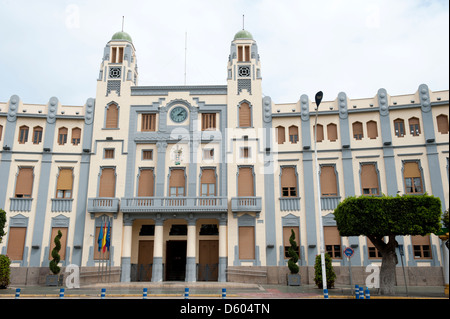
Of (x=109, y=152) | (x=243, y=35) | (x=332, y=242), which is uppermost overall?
(x=243, y=35)

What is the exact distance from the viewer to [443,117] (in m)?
31.9

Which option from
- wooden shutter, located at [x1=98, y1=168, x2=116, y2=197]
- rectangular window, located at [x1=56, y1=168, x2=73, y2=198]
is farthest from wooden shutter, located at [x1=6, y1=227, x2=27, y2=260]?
wooden shutter, located at [x1=98, y1=168, x2=116, y2=197]

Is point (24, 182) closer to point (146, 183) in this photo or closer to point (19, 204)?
point (19, 204)

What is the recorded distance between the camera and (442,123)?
1248 inches

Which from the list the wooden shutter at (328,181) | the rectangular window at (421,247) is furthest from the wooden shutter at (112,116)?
the rectangular window at (421,247)

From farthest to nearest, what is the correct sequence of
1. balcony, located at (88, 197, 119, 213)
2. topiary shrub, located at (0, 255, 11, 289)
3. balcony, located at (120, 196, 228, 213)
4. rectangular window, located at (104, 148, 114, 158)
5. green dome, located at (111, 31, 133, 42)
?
green dome, located at (111, 31, 133, 42) < rectangular window, located at (104, 148, 114, 158) < balcony, located at (88, 197, 119, 213) < balcony, located at (120, 196, 228, 213) < topiary shrub, located at (0, 255, 11, 289)

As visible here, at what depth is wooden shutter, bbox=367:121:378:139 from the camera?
33.1 metres

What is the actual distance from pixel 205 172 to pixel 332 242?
12.5 metres

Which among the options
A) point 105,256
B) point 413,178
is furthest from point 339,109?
point 105,256

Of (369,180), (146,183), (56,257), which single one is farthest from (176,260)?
(369,180)

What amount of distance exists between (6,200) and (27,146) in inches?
199

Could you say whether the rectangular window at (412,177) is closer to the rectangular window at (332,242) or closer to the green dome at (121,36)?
the rectangular window at (332,242)

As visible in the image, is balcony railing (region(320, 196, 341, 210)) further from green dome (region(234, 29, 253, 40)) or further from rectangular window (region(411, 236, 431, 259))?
green dome (region(234, 29, 253, 40))

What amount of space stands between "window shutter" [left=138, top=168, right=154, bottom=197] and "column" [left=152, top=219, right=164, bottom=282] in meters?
3.19
